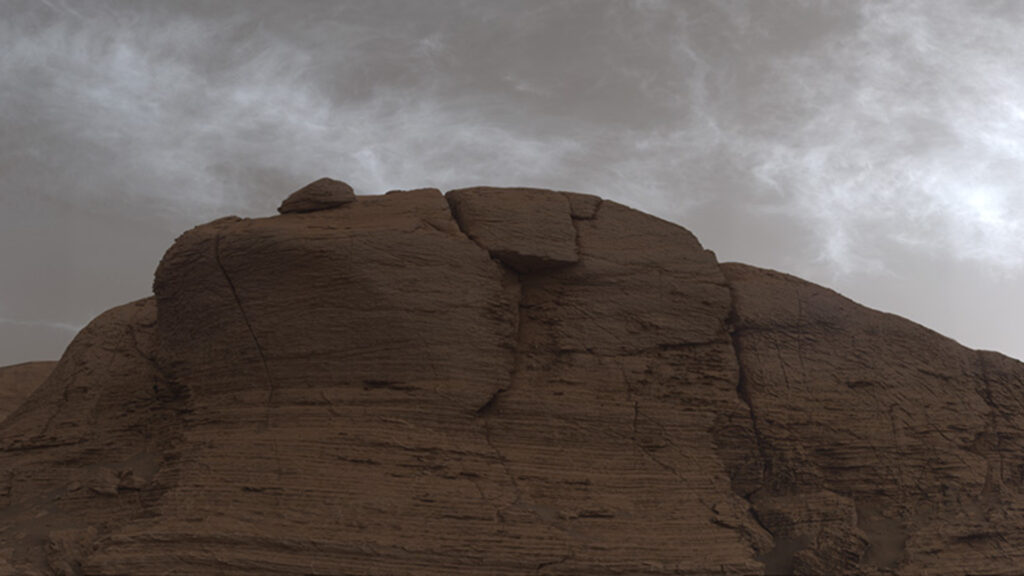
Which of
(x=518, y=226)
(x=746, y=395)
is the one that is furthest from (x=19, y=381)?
(x=746, y=395)

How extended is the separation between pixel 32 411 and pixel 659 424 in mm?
9295

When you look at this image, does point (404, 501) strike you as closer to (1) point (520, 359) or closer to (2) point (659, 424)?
(1) point (520, 359)

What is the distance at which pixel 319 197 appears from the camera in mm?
12281

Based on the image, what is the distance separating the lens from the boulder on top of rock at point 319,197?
12281 millimetres

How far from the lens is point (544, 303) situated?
39.6ft

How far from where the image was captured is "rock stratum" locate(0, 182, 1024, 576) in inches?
385

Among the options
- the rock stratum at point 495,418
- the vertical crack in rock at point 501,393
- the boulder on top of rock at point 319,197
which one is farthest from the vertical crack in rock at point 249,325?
the vertical crack in rock at point 501,393

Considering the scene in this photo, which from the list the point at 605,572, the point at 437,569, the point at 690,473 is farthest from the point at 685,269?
the point at 437,569

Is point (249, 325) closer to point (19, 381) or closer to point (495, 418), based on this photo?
point (495, 418)

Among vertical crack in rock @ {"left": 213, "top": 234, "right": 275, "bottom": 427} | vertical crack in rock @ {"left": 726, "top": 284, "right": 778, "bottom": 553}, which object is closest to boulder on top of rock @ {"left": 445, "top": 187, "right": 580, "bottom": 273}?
vertical crack in rock @ {"left": 726, "top": 284, "right": 778, "bottom": 553}

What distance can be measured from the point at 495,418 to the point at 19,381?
534 inches

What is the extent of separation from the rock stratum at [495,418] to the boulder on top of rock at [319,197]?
0.13 meters

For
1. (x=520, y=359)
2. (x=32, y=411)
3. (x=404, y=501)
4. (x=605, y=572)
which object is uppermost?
(x=520, y=359)

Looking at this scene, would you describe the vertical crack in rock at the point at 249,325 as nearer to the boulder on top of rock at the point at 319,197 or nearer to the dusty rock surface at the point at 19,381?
the boulder on top of rock at the point at 319,197
